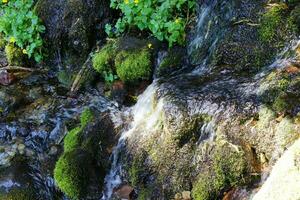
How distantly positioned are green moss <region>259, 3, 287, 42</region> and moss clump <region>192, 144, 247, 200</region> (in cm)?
167

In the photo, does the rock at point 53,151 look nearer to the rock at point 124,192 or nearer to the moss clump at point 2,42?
the rock at point 124,192

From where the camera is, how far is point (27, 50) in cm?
684

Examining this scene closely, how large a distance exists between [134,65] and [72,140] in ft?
4.38

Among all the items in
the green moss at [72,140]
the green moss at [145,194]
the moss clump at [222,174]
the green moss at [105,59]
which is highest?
the green moss at [105,59]

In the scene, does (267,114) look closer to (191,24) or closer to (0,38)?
(191,24)

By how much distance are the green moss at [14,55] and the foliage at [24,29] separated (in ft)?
0.26

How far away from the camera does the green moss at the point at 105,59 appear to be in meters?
6.18

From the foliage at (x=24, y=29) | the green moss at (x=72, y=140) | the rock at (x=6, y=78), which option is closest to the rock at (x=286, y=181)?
the green moss at (x=72, y=140)

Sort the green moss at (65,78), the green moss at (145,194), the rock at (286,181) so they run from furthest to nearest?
the green moss at (65,78)
the green moss at (145,194)
the rock at (286,181)

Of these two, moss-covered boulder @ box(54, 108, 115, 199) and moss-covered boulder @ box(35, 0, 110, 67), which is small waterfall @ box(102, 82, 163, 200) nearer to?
moss-covered boulder @ box(54, 108, 115, 199)

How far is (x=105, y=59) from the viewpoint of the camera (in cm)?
619

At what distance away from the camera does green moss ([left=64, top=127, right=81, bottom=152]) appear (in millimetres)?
5211

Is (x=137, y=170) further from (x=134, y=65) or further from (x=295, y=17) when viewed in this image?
(x=295, y=17)

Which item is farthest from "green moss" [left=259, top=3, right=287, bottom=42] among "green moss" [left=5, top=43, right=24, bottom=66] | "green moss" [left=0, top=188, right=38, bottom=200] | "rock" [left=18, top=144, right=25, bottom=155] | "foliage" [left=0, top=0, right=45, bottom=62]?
"green moss" [left=5, top=43, right=24, bottom=66]
